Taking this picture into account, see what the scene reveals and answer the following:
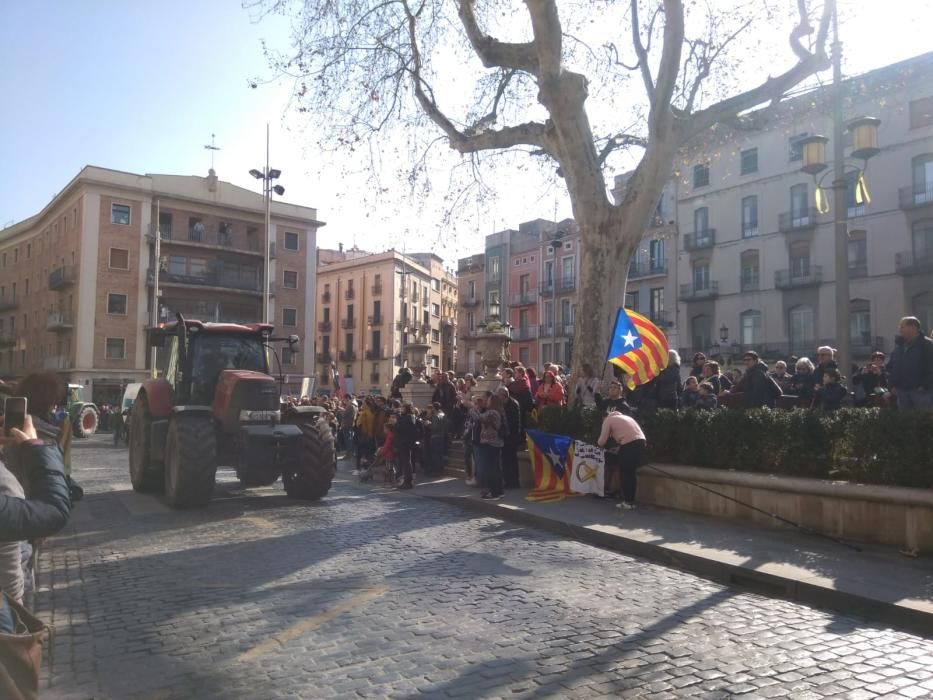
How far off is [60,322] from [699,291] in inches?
1579

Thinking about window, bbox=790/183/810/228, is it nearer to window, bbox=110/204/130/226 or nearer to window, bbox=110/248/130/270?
window, bbox=110/204/130/226

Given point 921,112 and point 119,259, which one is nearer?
point 921,112

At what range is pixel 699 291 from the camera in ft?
138

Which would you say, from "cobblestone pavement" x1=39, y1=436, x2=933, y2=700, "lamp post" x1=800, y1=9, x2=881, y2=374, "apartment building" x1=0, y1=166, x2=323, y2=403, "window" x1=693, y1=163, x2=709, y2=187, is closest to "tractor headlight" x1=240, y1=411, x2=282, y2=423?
"cobblestone pavement" x1=39, y1=436, x2=933, y2=700

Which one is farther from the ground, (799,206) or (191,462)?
(799,206)

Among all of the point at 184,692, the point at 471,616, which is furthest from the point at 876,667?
the point at 184,692

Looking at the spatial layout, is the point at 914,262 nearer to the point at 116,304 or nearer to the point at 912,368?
the point at 912,368

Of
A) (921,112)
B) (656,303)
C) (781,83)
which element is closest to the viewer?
(781,83)

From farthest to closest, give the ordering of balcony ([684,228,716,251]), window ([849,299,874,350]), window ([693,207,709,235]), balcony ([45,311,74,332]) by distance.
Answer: balcony ([45,311,74,332]) < window ([693,207,709,235]) < balcony ([684,228,716,251]) < window ([849,299,874,350])

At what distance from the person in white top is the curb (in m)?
1.40

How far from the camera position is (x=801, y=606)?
617 cm

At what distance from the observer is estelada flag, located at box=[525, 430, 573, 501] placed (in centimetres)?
1186

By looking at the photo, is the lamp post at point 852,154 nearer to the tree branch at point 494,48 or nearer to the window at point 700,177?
the tree branch at point 494,48

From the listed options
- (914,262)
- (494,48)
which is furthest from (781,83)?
(914,262)
